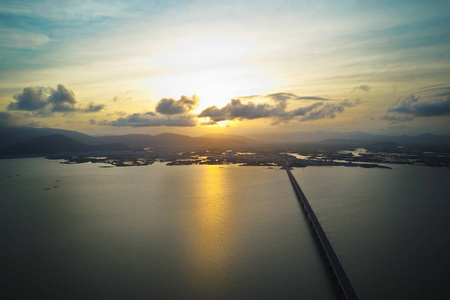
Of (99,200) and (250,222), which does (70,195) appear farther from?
(250,222)

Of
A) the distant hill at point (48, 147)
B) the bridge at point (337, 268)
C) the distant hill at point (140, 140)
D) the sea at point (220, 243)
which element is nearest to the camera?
the bridge at point (337, 268)

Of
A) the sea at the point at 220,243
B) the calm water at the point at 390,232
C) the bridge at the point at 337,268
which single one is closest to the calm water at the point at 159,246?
the sea at the point at 220,243

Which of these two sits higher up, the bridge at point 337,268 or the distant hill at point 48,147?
the distant hill at point 48,147

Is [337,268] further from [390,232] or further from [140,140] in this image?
[140,140]

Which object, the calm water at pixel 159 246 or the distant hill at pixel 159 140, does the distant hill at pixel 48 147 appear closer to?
the distant hill at pixel 159 140

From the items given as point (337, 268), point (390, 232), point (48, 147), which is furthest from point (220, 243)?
point (48, 147)

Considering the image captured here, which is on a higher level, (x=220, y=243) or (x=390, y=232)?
(x=390, y=232)

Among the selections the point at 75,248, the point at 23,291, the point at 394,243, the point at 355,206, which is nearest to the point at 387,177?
the point at 355,206
